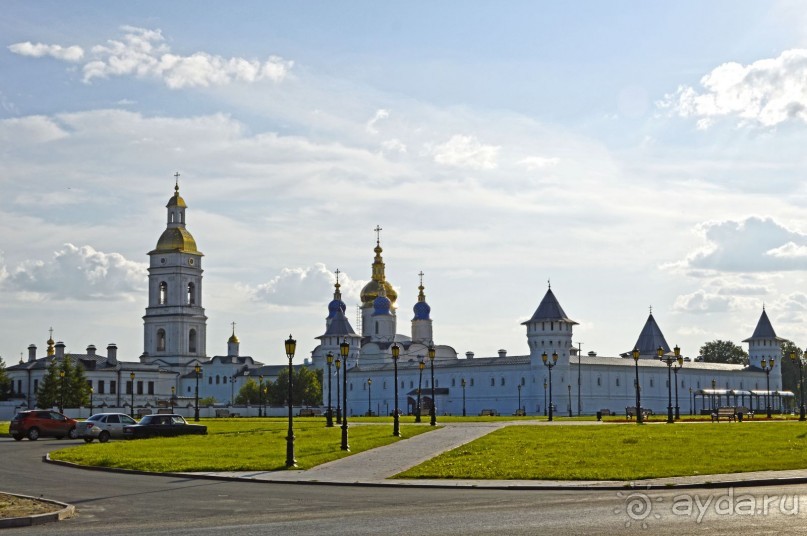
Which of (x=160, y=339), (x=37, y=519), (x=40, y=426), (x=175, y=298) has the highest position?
(x=175, y=298)

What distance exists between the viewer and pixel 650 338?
515 ft

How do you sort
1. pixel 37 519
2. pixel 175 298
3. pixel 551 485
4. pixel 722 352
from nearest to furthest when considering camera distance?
pixel 37 519, pixel 551 485, pixel 175 298, pixel 722 352

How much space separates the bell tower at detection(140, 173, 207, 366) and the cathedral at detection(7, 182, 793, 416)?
0.49 feet

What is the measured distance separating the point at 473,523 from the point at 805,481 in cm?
1034

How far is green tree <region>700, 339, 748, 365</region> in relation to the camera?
633 ft

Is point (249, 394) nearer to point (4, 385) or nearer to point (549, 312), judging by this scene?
point (4, 385)

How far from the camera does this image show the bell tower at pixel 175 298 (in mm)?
166125

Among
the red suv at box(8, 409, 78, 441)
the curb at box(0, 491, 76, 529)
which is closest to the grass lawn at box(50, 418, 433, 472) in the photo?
the red suv at box(8, 409, 78, 441)

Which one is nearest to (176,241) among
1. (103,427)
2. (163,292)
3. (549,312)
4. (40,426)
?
(163,292)

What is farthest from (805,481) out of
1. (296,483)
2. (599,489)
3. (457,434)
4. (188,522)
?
(457,434)

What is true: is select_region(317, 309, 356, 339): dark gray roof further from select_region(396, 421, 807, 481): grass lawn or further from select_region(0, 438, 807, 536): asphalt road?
select_region(0, 438, 807, 536): asphalt road

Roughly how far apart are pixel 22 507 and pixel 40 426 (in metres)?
34.4

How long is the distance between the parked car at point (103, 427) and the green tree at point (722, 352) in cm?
15597

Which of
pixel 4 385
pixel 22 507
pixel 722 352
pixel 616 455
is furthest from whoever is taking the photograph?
pixel 722 352
